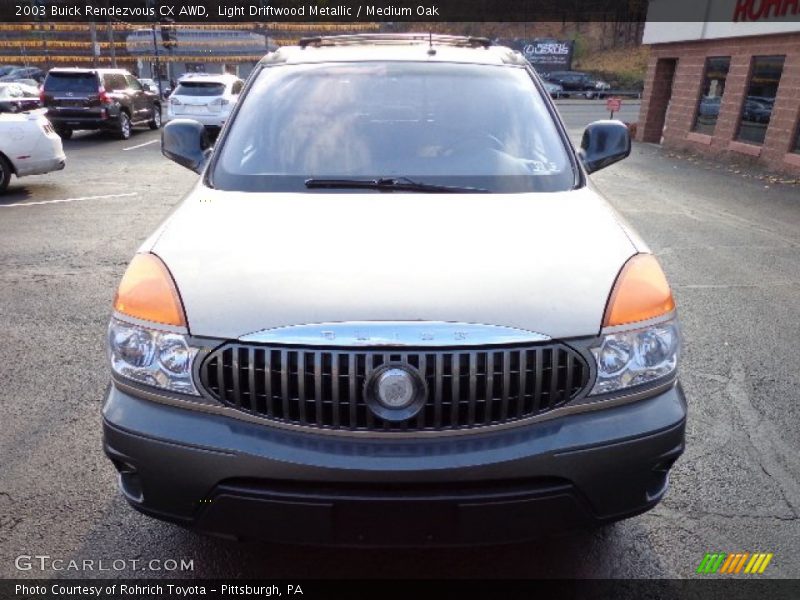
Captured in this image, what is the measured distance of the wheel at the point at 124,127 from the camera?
17.8m

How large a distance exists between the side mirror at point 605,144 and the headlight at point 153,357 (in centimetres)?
251

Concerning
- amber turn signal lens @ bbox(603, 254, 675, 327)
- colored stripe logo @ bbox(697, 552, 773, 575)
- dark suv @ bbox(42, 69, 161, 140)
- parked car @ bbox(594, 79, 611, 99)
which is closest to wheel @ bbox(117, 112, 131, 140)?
dark suv @ bbox(42, 69, 161, 140)

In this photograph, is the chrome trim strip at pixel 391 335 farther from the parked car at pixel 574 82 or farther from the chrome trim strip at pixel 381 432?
the parked car at pixel 574 82

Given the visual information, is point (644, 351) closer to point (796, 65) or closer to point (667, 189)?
point (667, 189)

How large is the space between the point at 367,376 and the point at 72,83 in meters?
18.7

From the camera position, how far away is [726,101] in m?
15.3

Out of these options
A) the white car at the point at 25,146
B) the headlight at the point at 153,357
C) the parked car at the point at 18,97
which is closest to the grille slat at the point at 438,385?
the headlight at the point at 153,357

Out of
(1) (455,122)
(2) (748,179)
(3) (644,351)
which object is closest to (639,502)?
(3) (644,351)

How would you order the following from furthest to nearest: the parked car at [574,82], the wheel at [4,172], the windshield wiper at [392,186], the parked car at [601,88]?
the parked car at [574,82]
the parked car at [601,88]
the wheel at [4,172]
the windshield wiper at [392,186]

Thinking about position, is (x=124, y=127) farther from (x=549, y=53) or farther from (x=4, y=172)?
(x=549, y=53)

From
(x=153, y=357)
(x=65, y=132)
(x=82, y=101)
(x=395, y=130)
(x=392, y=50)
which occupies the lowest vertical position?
(x=65, y=132)

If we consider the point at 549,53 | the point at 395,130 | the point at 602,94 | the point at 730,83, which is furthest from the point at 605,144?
the point at 549,53

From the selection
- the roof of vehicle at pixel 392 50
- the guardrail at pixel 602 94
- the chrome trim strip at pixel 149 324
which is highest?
the roof of vehicle at pixel 392 50

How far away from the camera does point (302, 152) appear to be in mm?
2941
